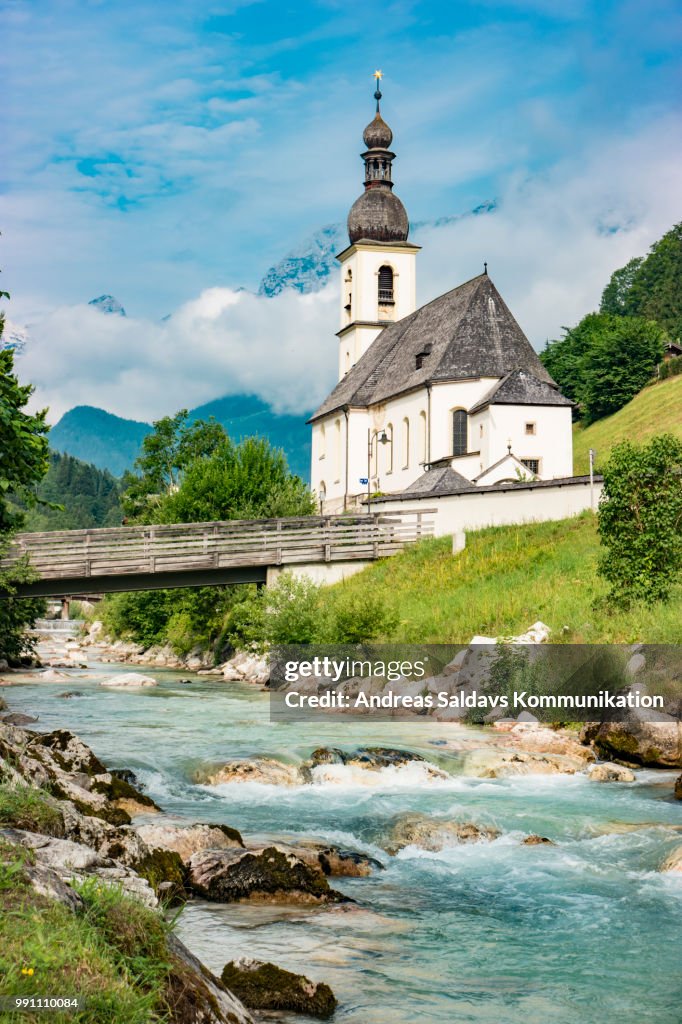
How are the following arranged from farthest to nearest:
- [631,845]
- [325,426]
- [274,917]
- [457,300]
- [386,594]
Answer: [325,426] < [457,300] < [386,594] < [631,845] < [274,917]

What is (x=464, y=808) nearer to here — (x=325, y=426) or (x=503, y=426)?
(x=503, y=426)

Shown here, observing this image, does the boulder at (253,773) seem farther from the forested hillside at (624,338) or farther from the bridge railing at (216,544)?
the forested hillside at (624,338)

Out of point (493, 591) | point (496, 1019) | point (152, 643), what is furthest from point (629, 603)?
point (152, 643)

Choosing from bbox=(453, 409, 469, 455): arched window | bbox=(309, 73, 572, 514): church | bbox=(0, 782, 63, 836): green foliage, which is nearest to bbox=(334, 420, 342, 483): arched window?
bbox=(309, 73, 572, 514): church

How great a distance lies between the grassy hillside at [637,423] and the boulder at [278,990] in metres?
Answer: 67.8

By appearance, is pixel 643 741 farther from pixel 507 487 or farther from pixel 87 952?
pixel 507 487

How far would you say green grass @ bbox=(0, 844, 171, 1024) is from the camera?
4.31m

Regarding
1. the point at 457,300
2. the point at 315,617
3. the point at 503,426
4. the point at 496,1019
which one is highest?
the point at 457,300

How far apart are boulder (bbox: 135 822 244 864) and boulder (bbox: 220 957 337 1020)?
2.69 meters

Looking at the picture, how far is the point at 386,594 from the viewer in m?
33.4

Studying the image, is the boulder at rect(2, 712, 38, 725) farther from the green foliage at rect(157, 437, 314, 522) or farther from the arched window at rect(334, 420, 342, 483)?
the arched window at rect(334, 420, 342, 483)

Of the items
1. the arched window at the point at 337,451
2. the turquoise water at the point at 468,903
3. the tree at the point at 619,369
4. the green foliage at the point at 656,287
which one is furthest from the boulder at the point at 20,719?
the green foliage at the point at 656,287

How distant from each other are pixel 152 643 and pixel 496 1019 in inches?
1674

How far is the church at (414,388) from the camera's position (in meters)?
52.2
